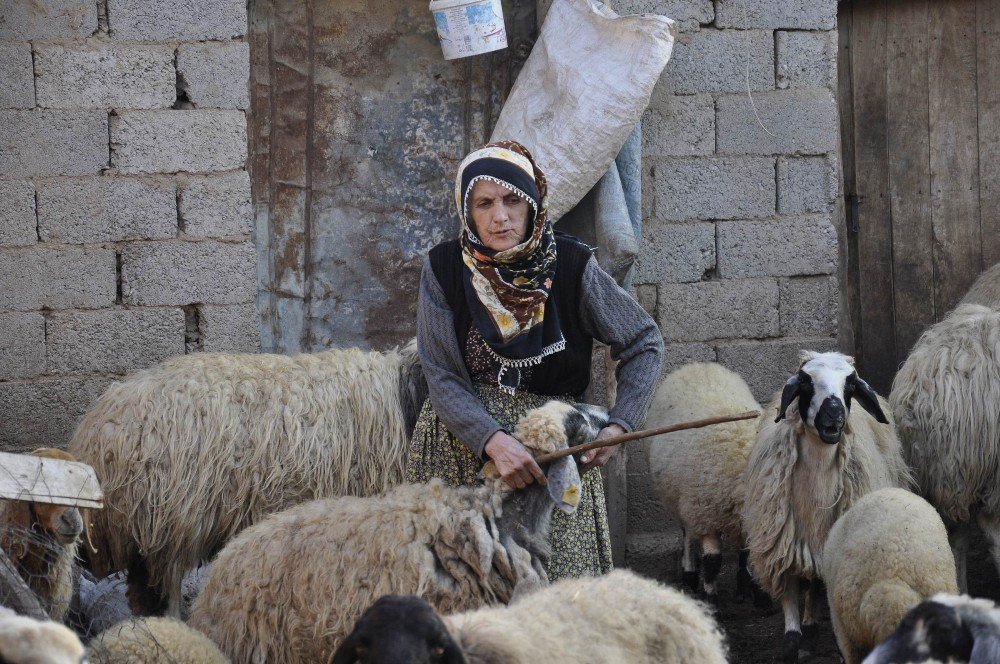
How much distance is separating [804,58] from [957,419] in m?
2.39

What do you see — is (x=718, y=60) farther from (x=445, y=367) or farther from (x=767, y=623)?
(x=445, y=367)

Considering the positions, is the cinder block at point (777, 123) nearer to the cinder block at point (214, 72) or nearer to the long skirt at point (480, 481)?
the cinder block at point (214, 72)

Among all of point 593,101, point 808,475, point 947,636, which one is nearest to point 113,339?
point 593,101

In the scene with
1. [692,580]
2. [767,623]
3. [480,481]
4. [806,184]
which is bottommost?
[767,623]

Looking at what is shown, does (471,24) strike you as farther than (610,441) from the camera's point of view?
Yes

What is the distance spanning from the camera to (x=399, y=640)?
8.11 ft

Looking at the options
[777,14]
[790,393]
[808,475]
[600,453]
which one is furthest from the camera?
[777,14]

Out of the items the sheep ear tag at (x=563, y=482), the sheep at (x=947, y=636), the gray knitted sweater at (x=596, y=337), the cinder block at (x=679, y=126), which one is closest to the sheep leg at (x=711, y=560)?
the cinder block at (x=679, y=126)

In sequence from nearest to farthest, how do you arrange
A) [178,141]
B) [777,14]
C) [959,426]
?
[959,426] < [178,141] < [777,14]

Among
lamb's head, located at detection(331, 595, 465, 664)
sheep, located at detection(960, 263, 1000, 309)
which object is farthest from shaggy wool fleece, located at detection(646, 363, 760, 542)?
lamb's head, located at detection(331, 595, 465, 664)

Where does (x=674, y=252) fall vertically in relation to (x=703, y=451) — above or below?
above

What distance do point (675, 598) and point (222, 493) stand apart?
103 inches

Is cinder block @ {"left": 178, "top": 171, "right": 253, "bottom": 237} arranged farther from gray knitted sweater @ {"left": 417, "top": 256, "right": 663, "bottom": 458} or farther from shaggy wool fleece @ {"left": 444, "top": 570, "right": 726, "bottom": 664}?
shaggy wool fleece @ {"left": 444, "top": 570, "right": 726, "bottom": 664}

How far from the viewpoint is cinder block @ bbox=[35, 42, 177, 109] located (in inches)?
239
